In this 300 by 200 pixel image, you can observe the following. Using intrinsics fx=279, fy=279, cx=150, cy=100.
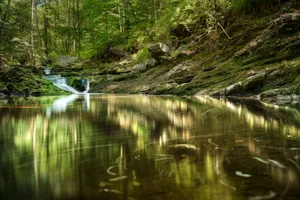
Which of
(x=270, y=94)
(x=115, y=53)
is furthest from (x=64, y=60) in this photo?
(x=270, y=94)

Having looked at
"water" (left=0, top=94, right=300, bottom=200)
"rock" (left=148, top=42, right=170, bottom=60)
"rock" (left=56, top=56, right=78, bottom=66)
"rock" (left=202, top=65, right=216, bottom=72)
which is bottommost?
"water" (left=0, top=94, right=300, bottom=200)

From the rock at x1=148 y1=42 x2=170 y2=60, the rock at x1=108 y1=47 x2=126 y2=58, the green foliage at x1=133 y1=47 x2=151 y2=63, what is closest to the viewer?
the rock at x1=148 y1=42 x2=170 y2=60

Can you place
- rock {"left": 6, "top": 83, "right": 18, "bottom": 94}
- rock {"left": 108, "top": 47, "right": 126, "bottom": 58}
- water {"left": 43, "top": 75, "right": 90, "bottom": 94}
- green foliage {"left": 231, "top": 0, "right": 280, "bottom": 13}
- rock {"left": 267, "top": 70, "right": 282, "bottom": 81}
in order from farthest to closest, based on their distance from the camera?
rock {"left": 108, "top": 47, "right": 126, "bottom": 58}, water {"left": 43, "top": 75, "right": 90, "bottom": 94}, rock {"left": 6, "top": 83, "right": 18, "bottom": 94}, green foliage {"left": 231, "top": 0, "right": 280, "bottom": 13}, rock {"left": 267, "top": 70, "right": 282, "bottom": 81}

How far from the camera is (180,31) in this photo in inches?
698

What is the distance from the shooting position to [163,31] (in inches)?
725

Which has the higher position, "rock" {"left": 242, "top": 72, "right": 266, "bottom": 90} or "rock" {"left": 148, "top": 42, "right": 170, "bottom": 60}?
"rock" {"left": 148, "top": 42, "right": 170, "bottom": 60}

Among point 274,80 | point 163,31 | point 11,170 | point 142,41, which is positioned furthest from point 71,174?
point 142,41

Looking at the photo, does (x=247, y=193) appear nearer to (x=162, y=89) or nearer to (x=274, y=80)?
(x=274, y=80)

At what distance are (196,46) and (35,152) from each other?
13.8 meters

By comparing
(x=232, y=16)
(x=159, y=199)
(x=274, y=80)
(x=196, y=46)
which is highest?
(x=232, y=16)

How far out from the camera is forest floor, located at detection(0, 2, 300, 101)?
9242mm

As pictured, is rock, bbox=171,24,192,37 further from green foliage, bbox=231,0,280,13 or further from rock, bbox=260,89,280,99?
rock, bbox=260,89,280,99

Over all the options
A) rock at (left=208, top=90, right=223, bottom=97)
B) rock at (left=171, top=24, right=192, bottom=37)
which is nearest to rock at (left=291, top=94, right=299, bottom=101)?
rock at (left=208, top=90, right=223, bottom=97)

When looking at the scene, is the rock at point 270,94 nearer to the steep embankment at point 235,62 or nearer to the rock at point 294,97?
the steep embankment at point 235,62
